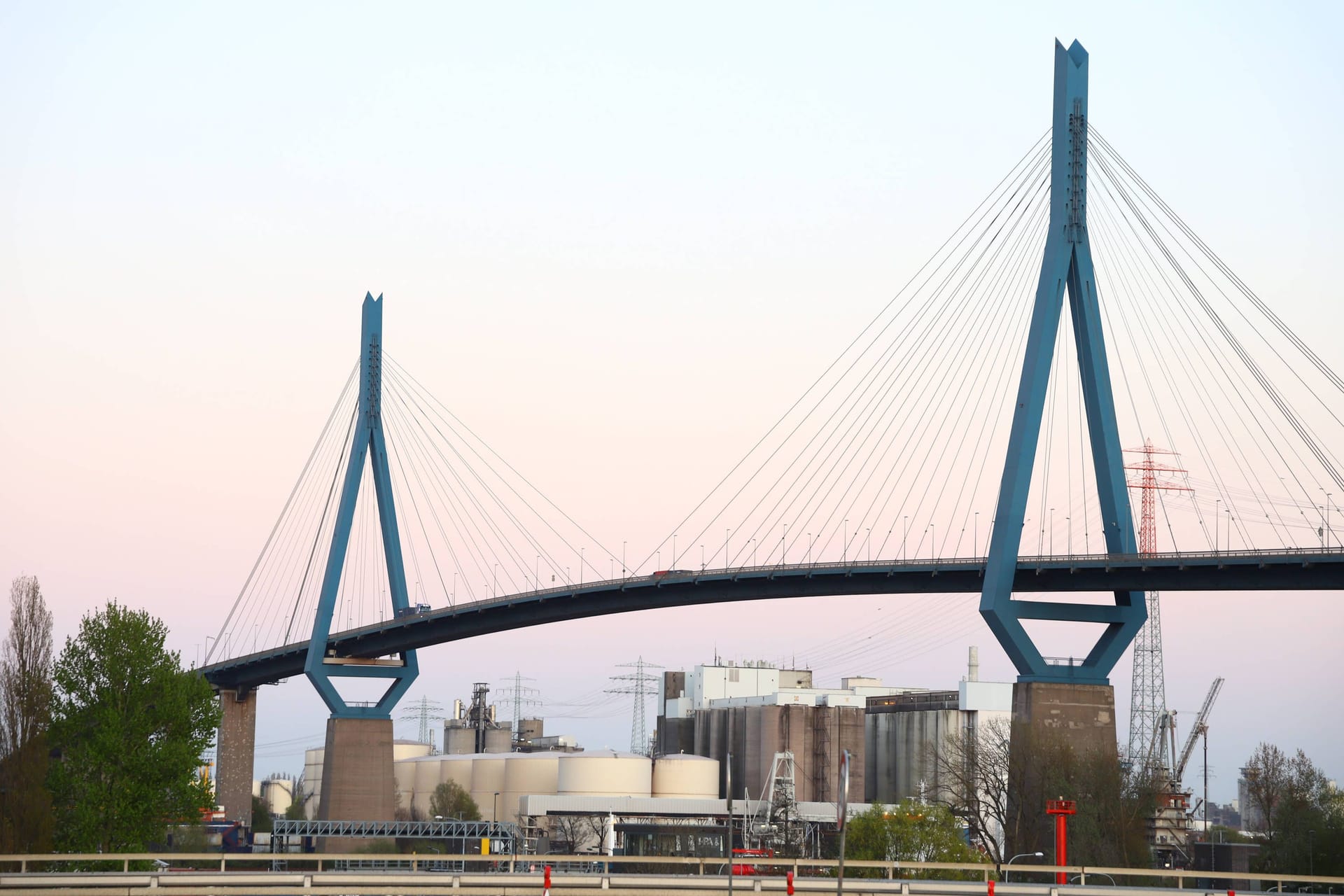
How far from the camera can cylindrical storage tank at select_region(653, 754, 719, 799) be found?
11356 centimetres

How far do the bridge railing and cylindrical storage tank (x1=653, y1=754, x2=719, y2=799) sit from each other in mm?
39153

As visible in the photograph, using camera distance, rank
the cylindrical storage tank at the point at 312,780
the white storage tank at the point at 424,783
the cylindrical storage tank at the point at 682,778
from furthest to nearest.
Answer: the cylindrical storage tank at the point at 312,780
the white storage tank at the point at 424,783
the cylindrical storage tank at the point at 682,778

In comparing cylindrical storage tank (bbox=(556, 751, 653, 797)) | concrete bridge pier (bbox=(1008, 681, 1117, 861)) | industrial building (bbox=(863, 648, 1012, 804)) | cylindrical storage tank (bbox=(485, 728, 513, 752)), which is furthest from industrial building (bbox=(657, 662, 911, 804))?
concrete bridge pier (bbox=(1008, 681, 1117, 861))

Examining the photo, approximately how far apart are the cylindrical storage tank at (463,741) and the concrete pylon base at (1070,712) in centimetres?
11348

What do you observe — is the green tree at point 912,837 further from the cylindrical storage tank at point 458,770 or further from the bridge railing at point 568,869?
the cylindrical storage tank at point 458,770

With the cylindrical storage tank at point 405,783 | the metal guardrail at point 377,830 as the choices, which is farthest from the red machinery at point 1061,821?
the cylindrical storage tank at point 405,783

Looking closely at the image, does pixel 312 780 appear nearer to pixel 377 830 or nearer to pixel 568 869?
pixel 377 830

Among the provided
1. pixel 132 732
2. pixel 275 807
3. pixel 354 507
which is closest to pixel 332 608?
pixel 354 507

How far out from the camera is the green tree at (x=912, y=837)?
62.2 metres

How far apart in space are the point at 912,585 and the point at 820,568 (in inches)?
184

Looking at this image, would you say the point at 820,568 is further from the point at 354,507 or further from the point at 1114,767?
the point at 354,507

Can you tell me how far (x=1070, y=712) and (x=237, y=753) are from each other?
61182 mm

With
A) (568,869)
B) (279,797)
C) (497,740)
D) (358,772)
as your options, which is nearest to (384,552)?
(358,772)

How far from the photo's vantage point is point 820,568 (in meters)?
65.4
